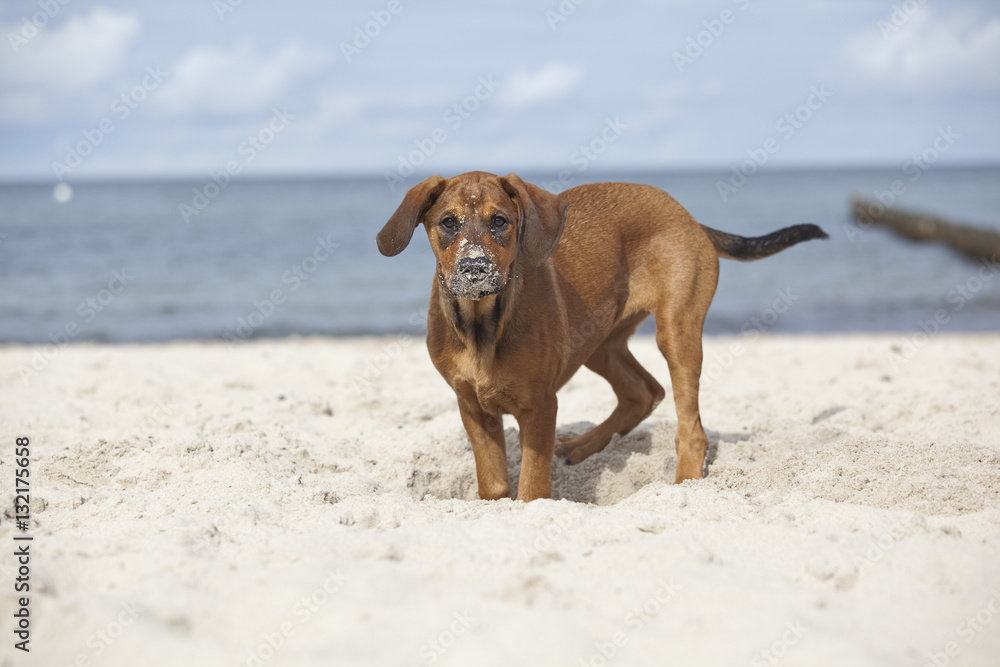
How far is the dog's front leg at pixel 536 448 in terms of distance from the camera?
4266 mm

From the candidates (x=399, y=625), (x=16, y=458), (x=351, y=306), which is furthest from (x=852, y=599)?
(x=351, y=306)

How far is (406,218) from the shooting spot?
4031 millimetres

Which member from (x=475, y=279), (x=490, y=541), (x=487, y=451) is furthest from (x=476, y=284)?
(x=487, y=451)

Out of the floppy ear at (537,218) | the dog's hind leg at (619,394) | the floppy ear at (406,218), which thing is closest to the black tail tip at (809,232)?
the dog's hind leg at (619,394)

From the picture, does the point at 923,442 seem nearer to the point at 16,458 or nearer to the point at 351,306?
the point at 16,458

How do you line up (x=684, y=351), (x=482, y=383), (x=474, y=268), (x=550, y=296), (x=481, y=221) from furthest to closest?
(x=684, y=351)
(x=550, y=296)
(x=482, y=383)
(x=481, y=221)
(x=474, y=268)

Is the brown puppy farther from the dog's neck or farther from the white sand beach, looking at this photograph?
the white sand beach

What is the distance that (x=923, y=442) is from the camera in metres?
4.94

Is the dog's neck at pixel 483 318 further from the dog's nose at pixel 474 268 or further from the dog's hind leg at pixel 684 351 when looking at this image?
the dog's hind leg at pixel 684 351

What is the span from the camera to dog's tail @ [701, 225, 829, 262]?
213 inches

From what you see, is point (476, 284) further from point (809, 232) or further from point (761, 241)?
point (809, 232)

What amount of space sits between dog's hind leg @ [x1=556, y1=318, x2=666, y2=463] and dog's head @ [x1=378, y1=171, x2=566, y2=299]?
5.29 ft

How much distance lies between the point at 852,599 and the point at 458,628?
1.38m

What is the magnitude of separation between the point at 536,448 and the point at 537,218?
1.26 meters
